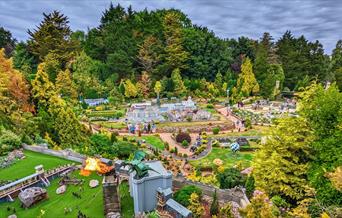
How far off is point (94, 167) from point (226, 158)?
1556 centimetres

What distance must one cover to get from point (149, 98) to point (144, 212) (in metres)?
41.7

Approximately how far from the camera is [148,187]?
15.1 m

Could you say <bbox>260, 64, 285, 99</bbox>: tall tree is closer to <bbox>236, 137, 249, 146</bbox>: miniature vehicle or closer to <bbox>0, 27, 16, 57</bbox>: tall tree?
<bbox>236, 137, 249, 146</bbox>: miniature vehicle

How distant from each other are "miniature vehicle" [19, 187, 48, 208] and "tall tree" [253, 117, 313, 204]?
12674 millimetres

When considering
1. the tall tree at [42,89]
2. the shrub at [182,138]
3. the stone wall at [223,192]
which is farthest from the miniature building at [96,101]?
the stone wall at [223,192]

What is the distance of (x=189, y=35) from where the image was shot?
209 feet

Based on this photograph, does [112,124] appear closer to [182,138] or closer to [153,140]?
[153,140]

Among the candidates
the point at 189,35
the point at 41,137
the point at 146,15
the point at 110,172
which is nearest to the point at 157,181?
the point at 110,172

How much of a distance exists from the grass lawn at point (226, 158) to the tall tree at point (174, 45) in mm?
32340

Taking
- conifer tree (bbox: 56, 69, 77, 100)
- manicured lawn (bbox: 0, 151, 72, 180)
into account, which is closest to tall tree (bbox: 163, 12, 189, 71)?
conifer tree (bbox: 56, 69, 77, 100)

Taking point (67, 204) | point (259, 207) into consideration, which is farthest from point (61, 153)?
point (259, 207)

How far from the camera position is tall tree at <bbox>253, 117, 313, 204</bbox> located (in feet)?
52.7

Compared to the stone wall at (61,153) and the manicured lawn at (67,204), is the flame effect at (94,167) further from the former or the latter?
the stone wall at (61,153)

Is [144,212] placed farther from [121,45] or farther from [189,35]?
[189,35]
